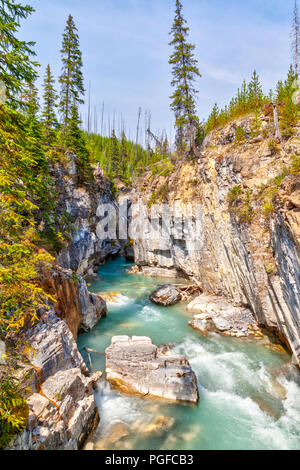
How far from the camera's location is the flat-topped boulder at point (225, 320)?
41.7ft

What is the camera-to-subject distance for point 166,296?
59.1ft

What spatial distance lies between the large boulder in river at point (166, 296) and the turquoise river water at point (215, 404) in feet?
12.7

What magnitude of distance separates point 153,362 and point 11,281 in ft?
23.0

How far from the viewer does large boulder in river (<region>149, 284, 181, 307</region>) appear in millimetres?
17592

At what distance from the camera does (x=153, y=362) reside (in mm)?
9406

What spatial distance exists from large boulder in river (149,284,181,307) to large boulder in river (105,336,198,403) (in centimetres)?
709

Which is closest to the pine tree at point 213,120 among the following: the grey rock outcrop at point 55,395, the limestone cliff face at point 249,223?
the limestone cliff face at point 249,223

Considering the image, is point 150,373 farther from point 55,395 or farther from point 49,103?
point 49,103

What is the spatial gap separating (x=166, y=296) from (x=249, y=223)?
9298 millimetres

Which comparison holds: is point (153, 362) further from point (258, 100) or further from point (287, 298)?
point (258, 100)

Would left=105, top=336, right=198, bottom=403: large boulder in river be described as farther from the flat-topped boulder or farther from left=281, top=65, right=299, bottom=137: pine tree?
left=281, top=65, right=299, bottom=137: pine tree

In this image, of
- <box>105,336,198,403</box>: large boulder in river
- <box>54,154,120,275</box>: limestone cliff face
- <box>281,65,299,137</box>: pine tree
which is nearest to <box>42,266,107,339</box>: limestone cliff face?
<box>105,336,198,403</box>: large boulder in river

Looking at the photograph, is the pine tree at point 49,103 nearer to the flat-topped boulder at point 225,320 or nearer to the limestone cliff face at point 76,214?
the limestone cliff face at point 76,214

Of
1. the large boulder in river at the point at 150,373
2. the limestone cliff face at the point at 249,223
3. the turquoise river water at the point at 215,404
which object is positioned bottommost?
the turquoise river water at the point at 215,404
